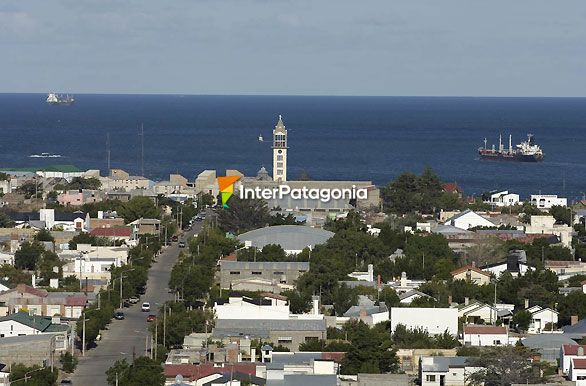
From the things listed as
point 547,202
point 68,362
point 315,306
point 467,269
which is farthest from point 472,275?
point 547,202

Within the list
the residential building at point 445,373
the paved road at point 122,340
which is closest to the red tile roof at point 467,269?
the paved road at point 122,340

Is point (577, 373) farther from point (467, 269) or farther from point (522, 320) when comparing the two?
point (467, 269)

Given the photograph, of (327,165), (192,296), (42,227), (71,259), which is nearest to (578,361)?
(192,296)

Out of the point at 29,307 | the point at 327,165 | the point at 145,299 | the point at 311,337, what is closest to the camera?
the point at 311,337

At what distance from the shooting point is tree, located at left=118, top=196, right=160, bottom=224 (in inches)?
2613

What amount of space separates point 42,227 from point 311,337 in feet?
82.1

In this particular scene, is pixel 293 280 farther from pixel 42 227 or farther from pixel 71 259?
pixel 42 227

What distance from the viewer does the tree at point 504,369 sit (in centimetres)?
3344

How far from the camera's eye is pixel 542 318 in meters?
43.3

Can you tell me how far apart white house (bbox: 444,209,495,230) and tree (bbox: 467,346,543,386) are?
3074cm

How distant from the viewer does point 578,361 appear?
34719mm

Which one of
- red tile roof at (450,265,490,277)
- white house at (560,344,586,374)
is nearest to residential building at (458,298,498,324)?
red tile roof at (450,265,490,277)

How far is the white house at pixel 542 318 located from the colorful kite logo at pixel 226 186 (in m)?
29.8

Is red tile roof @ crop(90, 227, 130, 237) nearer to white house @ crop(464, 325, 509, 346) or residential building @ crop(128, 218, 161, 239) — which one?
residential building @ crop(128, 218, 161, 239)
